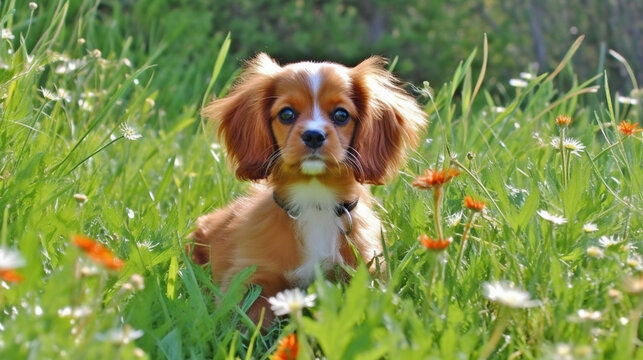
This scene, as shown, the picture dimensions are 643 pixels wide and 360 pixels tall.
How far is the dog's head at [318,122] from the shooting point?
2406mm

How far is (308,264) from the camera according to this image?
2480 millimetres

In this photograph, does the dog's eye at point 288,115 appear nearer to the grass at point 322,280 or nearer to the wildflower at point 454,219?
the grass at point 322,280

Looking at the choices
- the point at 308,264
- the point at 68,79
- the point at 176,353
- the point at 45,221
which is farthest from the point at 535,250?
the point at 68,79

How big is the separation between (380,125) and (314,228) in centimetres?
35

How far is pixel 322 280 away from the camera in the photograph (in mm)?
1663

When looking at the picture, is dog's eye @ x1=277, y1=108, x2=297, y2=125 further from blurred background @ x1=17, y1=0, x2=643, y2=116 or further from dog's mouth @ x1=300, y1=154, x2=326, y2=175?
blurred background @ x1=17, y1=0, x2=643, y2=116

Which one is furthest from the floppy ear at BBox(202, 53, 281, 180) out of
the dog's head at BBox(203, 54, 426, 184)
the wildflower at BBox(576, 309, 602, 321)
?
the wildflower at BBox(576, 309, 602, 321)

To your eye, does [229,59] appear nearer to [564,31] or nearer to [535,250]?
[564,31]

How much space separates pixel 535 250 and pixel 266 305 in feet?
2.32

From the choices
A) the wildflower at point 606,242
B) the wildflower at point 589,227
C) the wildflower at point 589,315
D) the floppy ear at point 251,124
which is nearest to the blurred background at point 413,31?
the floppy ear at point 251,124

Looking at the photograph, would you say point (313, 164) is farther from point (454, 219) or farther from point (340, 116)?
point (454, 219)

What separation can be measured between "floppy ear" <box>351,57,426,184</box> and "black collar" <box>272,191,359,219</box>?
0.08 metres

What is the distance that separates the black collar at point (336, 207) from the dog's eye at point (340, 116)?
0.22m

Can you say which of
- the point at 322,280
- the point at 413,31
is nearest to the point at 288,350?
the point at 322,280
